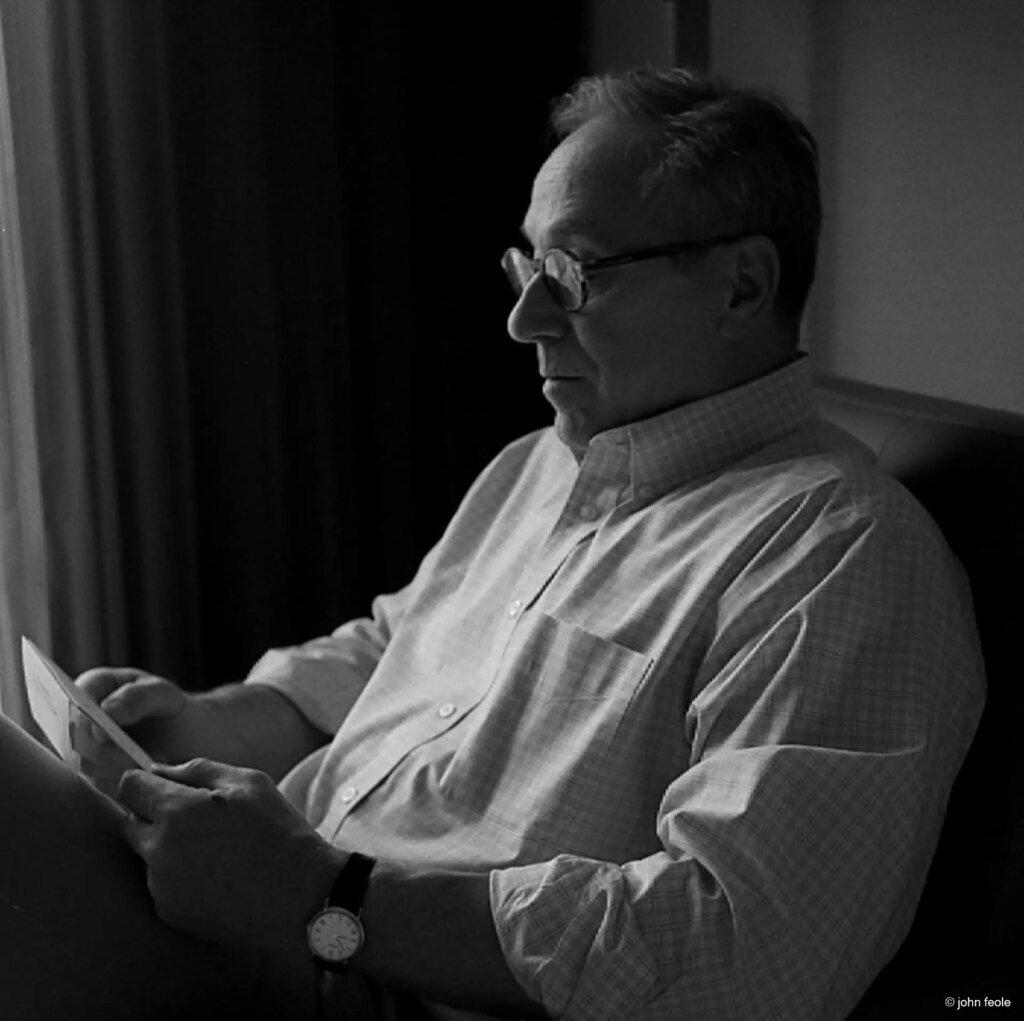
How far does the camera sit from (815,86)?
1.99 metres

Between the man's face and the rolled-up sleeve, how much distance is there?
32 centimetres

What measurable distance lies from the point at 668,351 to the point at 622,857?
0.50 m

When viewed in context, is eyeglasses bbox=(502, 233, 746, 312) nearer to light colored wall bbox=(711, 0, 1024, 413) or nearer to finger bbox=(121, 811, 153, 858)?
light colored wall bbox=(711, 0, 1024, 413)

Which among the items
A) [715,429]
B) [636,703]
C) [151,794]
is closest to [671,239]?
[715,429]

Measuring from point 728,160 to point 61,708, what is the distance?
2.70 ft

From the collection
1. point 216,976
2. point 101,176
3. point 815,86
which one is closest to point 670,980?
point 216,976

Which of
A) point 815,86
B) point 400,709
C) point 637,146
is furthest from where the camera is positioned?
point 815,86

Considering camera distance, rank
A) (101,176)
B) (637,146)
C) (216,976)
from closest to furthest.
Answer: (216,976)
(637,146)
(101,176)

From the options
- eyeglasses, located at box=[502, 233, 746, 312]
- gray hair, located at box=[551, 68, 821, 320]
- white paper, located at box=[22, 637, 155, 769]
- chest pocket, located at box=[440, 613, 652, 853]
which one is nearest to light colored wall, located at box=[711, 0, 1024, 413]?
gray hair, located at box=[551, 68, 821, 320]

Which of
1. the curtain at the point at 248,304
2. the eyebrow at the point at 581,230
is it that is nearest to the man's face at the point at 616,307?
the eyebrow at the point at 581,230

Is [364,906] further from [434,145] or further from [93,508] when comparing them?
[434,145]

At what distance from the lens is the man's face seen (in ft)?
5.05

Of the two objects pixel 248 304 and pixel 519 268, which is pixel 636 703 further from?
pixel 248 304

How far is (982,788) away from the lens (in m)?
1.34
